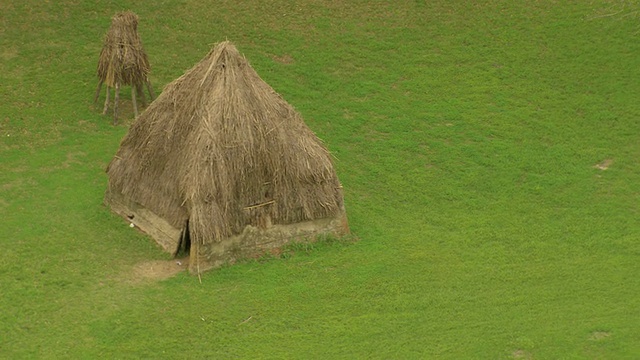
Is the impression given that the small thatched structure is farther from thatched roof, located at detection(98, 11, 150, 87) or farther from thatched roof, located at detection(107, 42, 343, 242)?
thatched roof, located at detection(98, 11, 150, 87)

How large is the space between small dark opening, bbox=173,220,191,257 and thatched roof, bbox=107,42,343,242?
0.13m

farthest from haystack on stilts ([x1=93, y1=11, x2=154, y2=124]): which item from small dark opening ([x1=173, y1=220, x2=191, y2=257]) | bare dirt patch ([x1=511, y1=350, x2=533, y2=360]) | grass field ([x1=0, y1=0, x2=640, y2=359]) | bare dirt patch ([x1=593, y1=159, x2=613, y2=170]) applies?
bare dirt patch ([x1=511, y1=350, x2=533, y2=360])

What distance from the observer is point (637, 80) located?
28094 millimetres

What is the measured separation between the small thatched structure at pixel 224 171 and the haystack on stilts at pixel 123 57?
12.0 feet

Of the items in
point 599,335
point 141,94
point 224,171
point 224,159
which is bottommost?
point 599,335

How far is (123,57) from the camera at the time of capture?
79.0ft

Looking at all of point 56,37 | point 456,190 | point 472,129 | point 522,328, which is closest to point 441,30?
point 472,129

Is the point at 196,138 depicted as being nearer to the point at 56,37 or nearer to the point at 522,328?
the point at 522,328

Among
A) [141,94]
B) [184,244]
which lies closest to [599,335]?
[184,244]

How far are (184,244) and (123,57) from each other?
6.18 metres

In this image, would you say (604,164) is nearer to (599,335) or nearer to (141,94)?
(599,335)

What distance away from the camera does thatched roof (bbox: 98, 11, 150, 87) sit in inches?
946

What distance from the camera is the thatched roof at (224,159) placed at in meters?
19.4

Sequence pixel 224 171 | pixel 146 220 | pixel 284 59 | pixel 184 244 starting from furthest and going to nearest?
pixel 284 59, pixel 146 220, pixel 184 244, pixel 224 171
